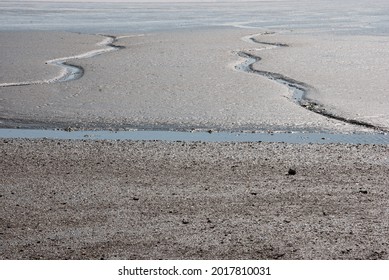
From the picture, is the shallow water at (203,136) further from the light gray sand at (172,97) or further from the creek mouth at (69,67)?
the creek mouth at (69,67)

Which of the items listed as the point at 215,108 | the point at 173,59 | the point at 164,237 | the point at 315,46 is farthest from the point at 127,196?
the point at 315,46

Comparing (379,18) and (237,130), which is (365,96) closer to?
(237,130)

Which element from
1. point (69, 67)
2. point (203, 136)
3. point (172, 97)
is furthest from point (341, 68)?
point (203, 136)

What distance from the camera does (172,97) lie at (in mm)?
12617

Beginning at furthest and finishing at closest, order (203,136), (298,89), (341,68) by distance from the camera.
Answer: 1. (341,68)
2. (298,89)
3. (203,136)

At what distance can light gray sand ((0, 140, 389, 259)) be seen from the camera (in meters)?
6.02

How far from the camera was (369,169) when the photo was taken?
8297 mm

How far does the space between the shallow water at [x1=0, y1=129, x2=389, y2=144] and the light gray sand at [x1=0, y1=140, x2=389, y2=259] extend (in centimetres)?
44

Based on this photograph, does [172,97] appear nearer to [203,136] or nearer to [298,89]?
[298,89]

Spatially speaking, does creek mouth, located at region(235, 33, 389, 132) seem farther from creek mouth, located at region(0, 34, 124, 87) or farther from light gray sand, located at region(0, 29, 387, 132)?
creek mouth, located at region(0, 34, 124, 87)

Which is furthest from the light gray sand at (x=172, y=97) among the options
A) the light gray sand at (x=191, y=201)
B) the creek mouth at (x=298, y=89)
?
the light gray sand at (x=191, y=201)

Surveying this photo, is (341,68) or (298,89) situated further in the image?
(341,68)

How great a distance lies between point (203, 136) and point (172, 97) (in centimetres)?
266

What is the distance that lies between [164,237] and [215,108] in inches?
222
